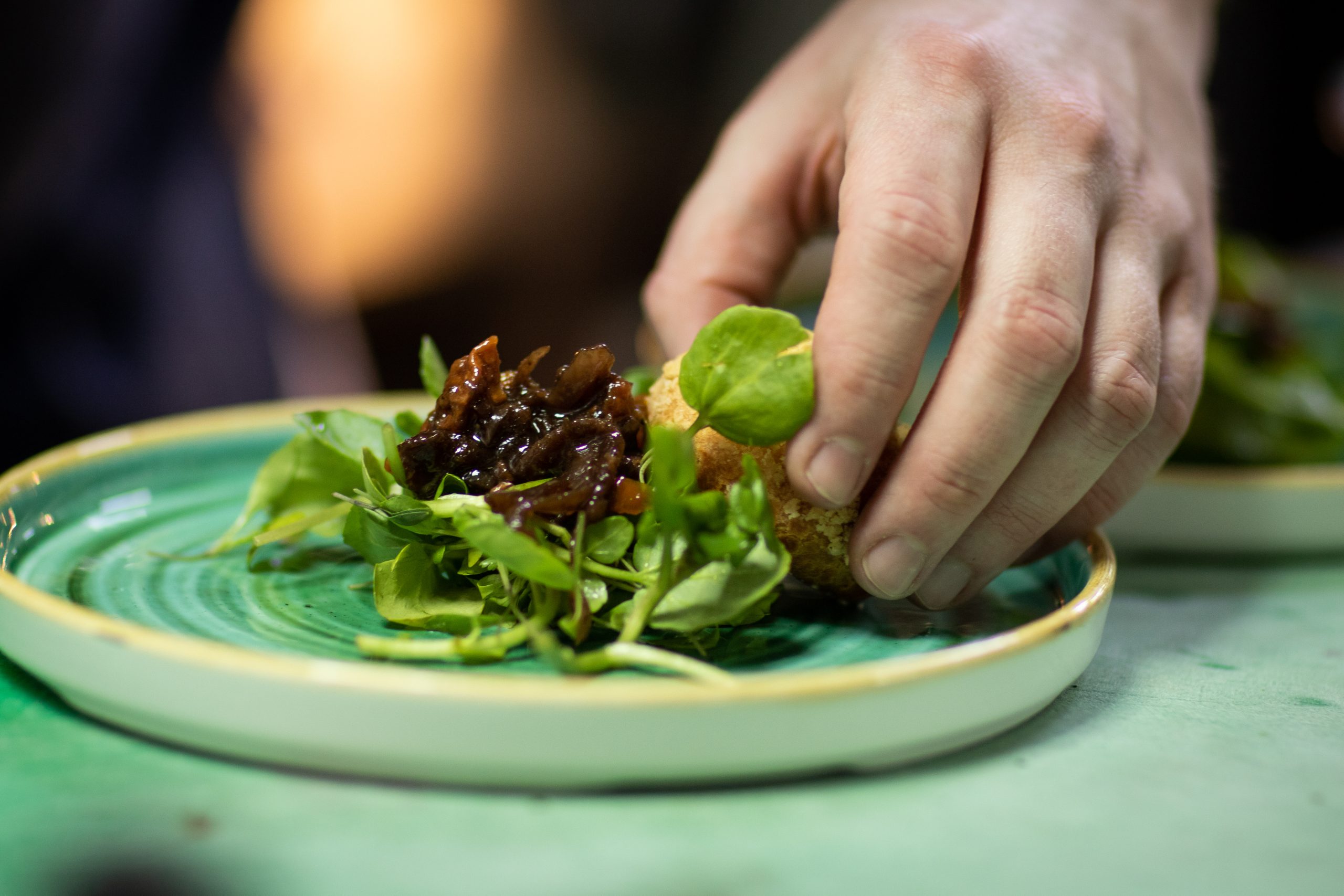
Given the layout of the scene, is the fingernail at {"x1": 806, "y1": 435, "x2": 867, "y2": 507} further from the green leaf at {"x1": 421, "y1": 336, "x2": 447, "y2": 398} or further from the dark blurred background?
the dark blurred background

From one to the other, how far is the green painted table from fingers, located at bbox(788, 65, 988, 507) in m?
0.30

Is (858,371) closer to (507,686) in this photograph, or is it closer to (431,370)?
(507,686)

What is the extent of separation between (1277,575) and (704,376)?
41.8 inches

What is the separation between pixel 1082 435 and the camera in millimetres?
1096

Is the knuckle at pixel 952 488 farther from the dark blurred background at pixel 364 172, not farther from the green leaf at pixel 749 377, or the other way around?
the dark blurred background at pixel 364 172

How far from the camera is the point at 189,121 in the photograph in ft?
8.29

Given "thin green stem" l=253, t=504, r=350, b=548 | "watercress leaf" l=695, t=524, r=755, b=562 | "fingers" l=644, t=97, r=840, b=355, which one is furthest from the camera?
"fingers" l=644, t=97, r=840, b=355

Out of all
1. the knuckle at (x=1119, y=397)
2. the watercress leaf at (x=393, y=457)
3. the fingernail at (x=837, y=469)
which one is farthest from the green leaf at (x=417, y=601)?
the knuckle at (x=1119, y=397)

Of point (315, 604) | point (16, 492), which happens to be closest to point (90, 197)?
point (16, 492)

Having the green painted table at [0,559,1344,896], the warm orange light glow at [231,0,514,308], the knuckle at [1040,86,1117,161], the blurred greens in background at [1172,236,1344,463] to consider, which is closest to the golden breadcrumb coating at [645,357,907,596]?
the green painted table at [0,559,1344,896]

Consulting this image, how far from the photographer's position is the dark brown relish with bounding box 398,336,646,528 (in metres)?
1.09

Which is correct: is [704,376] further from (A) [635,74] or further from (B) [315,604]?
(A) [635,74]

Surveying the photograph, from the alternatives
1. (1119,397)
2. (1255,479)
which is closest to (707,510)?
(1119,397)

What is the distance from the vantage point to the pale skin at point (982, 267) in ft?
3.23
